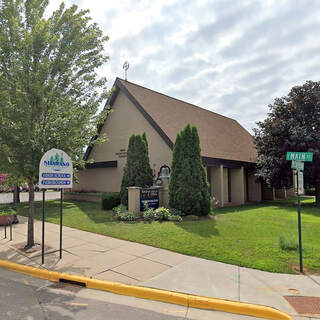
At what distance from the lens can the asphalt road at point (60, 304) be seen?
3893mm

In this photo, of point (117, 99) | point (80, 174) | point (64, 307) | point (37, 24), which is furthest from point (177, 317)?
point (80, 174)

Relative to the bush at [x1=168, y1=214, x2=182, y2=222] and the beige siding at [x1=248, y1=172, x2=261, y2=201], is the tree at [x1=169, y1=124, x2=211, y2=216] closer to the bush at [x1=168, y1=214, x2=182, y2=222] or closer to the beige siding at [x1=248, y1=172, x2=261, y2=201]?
the bush at [x1=168, y1=214, x2=182, y2=222]

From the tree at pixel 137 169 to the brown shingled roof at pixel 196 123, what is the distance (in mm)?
2112

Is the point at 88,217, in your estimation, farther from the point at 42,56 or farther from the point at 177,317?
the point at 177,317

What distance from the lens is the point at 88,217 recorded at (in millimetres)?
12508

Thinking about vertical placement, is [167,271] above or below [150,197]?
below

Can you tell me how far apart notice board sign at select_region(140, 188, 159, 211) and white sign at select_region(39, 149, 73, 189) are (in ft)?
20.0

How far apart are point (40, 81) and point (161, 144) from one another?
33.0 feet

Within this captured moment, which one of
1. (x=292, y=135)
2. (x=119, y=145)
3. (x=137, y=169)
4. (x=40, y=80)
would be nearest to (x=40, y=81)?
(x=40, y=80)

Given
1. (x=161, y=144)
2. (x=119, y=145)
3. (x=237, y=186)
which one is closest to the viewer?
(x=161, y=144)

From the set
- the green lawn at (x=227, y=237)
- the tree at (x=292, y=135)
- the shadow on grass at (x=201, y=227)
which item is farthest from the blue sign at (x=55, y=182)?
the tree at (x=292, y=135)

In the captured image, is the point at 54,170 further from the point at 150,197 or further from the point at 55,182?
the point at 150,197

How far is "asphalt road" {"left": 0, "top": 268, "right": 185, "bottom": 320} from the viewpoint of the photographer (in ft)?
12.8

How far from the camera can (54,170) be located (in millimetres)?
6578
